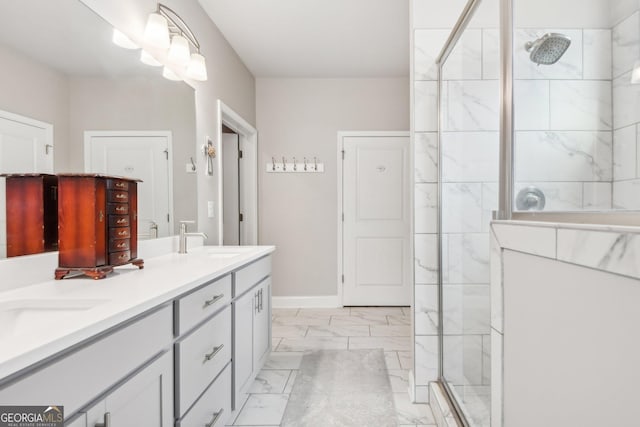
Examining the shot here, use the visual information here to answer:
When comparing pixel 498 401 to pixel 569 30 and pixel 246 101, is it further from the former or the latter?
pixel 246 101

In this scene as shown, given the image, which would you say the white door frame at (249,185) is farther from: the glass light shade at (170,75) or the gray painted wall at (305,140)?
the glass light shade at (170,75)

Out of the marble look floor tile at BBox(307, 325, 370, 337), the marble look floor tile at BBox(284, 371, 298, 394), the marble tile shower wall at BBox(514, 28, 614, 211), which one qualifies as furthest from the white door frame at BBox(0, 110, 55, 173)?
the marble look floor tile at BBox(307, 325, 370, 337)

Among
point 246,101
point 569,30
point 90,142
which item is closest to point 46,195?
point 90,142

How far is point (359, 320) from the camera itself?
3848mm

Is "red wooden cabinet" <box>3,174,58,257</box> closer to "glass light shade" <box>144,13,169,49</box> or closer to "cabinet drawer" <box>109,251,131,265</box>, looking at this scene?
"cabinet drawer" <box>109,251,131,265</box>

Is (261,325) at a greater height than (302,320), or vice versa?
(261,325)

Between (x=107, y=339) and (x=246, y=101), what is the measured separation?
337 cm

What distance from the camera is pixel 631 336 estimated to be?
646mm

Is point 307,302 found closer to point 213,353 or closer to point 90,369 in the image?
point 213,353

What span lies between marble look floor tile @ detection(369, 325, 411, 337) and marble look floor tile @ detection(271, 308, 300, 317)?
95 cm

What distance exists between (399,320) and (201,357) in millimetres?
2770

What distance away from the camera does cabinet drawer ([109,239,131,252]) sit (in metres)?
1.50

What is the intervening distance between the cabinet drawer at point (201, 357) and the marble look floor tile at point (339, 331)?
1.70m

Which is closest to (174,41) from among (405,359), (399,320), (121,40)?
(121,40)
